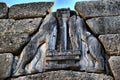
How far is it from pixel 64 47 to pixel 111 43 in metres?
0.63

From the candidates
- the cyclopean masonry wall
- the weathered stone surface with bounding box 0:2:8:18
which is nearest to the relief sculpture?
the cyclopean masonry wall

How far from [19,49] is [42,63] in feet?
1.34

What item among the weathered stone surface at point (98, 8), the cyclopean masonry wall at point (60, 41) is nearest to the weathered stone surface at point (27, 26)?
the cyclopean masonry wall at point (60, 41)

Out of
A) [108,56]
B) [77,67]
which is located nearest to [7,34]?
[77,67]

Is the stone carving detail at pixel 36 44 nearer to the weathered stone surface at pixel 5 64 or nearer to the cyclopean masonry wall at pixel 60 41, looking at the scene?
the cyclopean masonry wall at pixel 60 41

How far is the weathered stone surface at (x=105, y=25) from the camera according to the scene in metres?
4.27

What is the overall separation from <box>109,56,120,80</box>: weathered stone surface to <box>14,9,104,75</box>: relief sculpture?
12 centimetres

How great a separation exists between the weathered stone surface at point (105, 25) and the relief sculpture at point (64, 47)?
10cm

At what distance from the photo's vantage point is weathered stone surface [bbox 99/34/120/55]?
13.3 ft

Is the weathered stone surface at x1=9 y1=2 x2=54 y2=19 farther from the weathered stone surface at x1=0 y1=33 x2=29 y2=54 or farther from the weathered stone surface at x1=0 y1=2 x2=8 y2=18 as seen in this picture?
the weathered stone surface at x1=0 y1=33 x2=29 y2=54

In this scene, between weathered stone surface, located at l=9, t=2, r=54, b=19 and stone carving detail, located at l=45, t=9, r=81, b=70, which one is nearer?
stone carving detail, located at l=45, t=9, r=81, b=70

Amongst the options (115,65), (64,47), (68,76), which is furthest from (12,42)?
(115,65)

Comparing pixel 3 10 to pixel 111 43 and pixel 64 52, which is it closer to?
pixel 64 52

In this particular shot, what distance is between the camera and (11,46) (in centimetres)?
430
